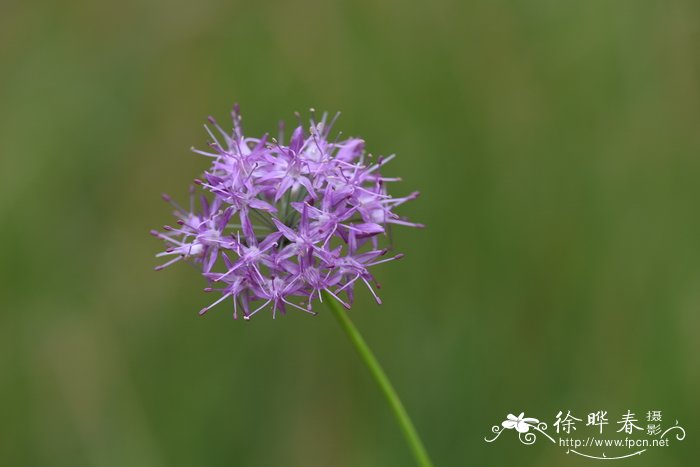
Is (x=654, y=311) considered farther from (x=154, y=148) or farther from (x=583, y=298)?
(x=154, y=148)

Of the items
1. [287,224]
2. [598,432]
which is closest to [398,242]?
[598,432]

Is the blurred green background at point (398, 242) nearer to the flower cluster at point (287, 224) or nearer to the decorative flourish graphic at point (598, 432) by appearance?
the decorative flourish graphic at point (598, 432)

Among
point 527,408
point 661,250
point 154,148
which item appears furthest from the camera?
point 154,148

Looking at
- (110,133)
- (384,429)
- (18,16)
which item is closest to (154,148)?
(110,133)

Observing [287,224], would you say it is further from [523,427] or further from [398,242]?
[398,242]

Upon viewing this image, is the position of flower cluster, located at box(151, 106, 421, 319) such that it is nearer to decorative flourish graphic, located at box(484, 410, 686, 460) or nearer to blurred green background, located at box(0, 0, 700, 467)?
decorative flourish graphic, located at box(484, 410, 686, 460)

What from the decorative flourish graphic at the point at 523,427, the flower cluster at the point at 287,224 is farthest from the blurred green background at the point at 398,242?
the flower cluster at the point at 287,224
